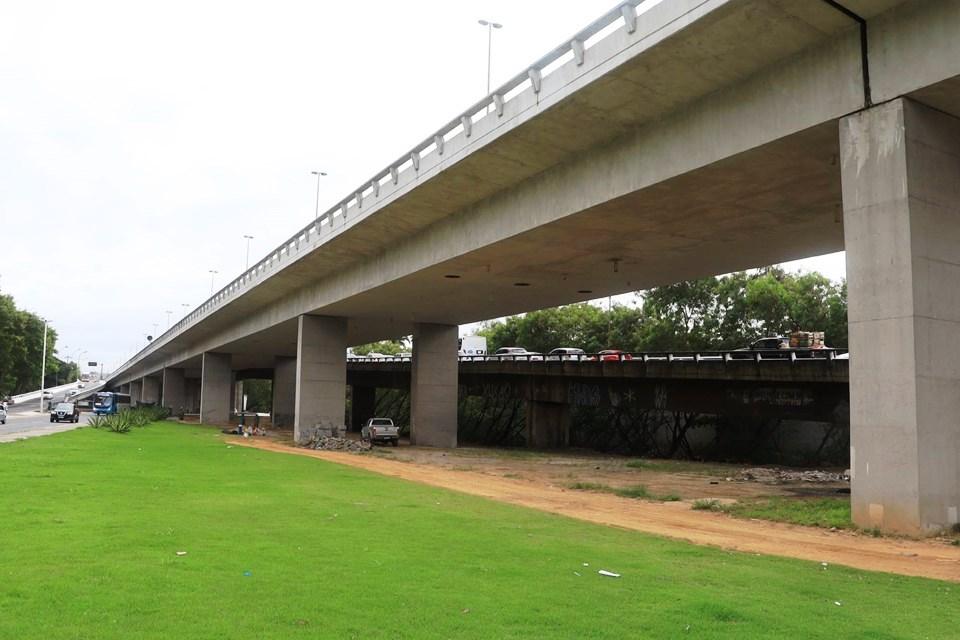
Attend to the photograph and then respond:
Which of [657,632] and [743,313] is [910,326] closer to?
[657,632]

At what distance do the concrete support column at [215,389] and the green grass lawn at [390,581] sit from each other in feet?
216

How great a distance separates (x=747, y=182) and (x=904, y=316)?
6467 mm

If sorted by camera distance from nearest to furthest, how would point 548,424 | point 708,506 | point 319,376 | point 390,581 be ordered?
point 390,581 < point 708,506 < point 319,376 < point 548,424

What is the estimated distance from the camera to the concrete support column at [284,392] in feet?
255

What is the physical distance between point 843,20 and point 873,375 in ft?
20.6

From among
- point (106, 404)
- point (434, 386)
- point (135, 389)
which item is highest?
point (434, 386)

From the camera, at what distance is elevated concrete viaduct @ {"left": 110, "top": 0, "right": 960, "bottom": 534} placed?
13.3 metres

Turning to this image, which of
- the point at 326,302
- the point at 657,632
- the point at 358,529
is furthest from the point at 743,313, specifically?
the point at 657,632

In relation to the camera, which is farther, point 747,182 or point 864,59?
point 747,182

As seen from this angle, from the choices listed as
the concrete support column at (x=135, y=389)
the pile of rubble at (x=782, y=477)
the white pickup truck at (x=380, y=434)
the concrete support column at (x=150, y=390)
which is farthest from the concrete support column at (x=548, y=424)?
the concrete support column at (x=135, y=389)

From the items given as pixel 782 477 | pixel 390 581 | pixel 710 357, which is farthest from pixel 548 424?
pixel 390 581

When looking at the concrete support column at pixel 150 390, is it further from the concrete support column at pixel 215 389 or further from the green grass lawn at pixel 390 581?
the green grass lawn at pixel 390 581

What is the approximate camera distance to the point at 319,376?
46.4 meters

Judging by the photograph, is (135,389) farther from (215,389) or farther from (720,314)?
(720,314)
